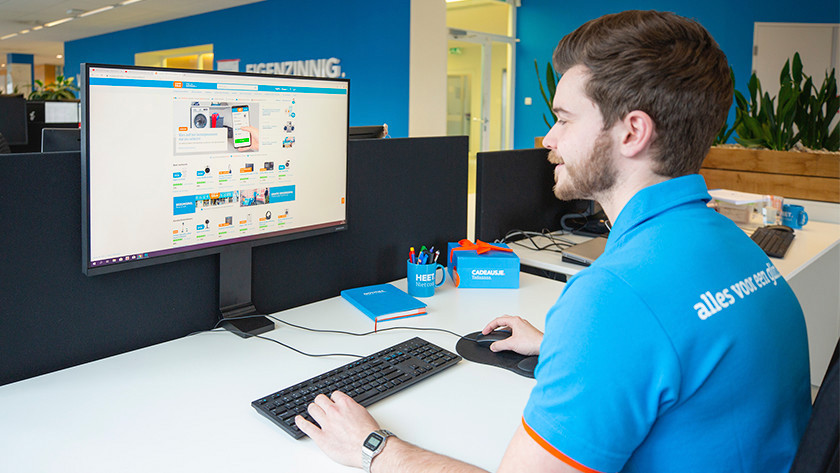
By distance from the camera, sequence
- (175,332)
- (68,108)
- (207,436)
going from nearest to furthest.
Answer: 1. (207,436)
2. (175,332)
3. (68,108)

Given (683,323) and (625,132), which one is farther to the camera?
(625,132)

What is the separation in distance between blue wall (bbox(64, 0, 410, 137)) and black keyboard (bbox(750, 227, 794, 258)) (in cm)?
477

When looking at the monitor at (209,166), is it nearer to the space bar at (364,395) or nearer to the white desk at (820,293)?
the space bar at (364,395)

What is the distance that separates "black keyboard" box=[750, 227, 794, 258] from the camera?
2.44 metres

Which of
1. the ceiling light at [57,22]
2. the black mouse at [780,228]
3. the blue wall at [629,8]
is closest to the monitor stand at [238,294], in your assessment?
the black mouse at [780,228]

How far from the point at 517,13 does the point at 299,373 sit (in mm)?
8810

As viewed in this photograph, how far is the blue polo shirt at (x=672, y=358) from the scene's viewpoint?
750 millimetres

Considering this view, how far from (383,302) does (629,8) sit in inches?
299

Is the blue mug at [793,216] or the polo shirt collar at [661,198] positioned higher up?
the polo shirt collar at [661,198]

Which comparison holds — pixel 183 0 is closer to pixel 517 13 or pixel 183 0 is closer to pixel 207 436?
pixel 517 13

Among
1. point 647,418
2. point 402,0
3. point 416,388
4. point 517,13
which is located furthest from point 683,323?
point 517,13

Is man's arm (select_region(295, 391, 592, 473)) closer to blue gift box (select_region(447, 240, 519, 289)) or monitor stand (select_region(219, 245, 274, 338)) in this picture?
monitor stand (select_region(219, 245, 274, 338))

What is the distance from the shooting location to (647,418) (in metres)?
0.77

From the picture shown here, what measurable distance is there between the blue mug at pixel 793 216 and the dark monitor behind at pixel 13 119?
Result: 191 inches
